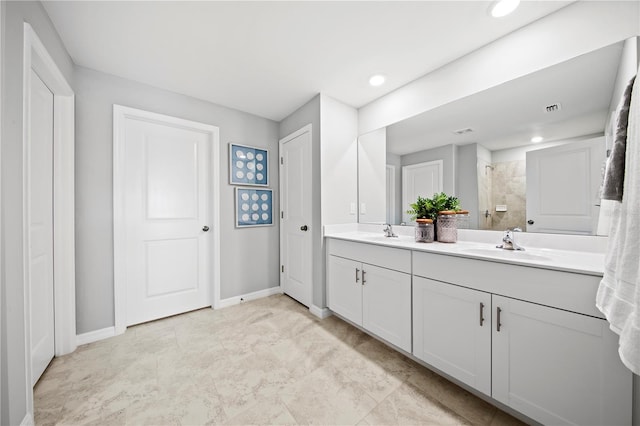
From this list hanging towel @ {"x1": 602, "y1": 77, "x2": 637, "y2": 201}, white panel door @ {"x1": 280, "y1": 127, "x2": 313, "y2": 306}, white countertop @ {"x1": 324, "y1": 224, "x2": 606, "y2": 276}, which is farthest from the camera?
white panel door @ {"x1": 280, "y1": 127, "x2": 313, "y2": 306}

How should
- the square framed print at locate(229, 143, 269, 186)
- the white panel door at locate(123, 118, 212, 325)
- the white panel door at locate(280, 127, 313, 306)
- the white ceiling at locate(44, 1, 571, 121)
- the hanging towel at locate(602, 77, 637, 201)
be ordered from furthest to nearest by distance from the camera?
the square framed print at locate(229, 143, 269, 186) < the white panel door at locate(280, 127, 313, 306) < the white panel door at locate(123, 118, 212, 325) < the white ceiling at locate(44, 1, 571, 121) < the hanging towel at locate(602, 77, 637, 201)

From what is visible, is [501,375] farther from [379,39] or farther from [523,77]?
[379,39]

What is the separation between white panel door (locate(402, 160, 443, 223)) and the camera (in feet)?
6.80

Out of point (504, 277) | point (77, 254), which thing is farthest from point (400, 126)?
point (77, 254)

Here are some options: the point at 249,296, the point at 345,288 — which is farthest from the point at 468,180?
the point at 249,296

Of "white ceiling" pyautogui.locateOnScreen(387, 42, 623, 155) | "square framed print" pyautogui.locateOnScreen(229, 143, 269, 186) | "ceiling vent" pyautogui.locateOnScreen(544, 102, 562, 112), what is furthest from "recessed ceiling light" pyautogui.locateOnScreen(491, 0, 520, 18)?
"square framed print" pyautogui.locateOnScreen(229, 143, 269, 186)

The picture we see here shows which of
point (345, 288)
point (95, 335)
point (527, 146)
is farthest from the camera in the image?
point (345, 288)

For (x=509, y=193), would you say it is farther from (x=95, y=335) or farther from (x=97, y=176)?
(x=95, y=335)

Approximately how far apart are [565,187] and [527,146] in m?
0.36

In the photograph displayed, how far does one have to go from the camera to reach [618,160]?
861 mm

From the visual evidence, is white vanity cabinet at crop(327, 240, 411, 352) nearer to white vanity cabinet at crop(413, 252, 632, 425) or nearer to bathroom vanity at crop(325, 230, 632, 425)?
bathroom vanity at crop(325, 230, 632, 425)

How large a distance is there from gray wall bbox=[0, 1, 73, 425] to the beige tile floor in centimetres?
36

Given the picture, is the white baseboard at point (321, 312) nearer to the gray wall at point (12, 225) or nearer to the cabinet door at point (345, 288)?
the cabinet door at point (345, 288)

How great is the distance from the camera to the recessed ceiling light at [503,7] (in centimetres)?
136
